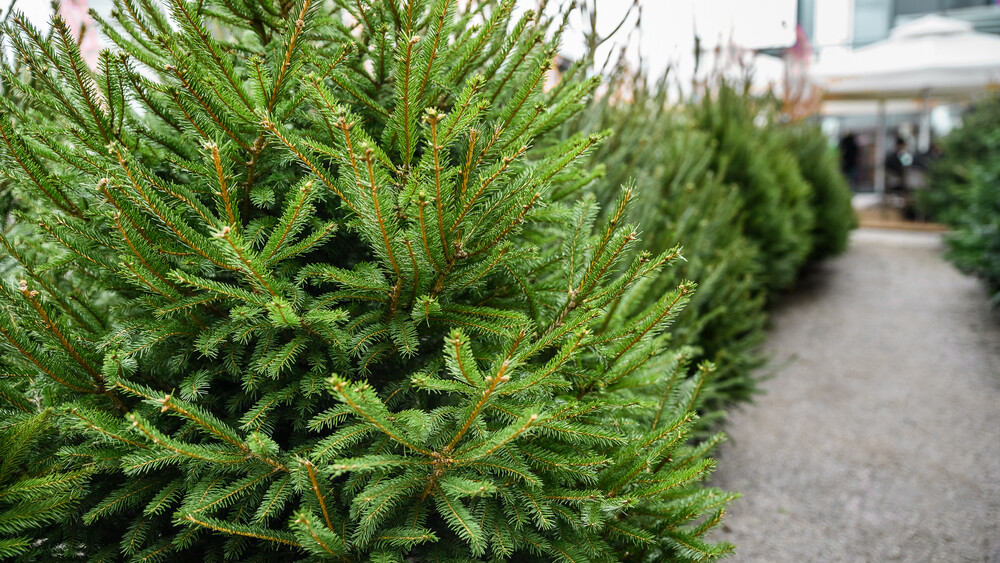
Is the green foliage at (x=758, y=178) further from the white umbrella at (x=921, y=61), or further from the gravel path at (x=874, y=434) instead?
the white umbrella at (x=921, y=61)

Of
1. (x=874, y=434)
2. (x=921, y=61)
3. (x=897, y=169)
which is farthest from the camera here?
(x=897, y=169)

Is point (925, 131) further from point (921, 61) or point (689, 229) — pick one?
point (689, 229)

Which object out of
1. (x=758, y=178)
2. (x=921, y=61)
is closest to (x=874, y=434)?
(x=758, y=178)

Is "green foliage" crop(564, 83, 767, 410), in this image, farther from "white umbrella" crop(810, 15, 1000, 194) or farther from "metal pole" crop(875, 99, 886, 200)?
"metal pole" crop(875, 99, 886, 200)

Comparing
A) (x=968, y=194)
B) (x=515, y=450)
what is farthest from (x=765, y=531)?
(x=968, y=194)

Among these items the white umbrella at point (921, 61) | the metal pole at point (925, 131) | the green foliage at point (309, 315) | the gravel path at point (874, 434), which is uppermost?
the white umbrella at point (921, 61)

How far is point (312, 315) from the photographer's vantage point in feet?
4.51

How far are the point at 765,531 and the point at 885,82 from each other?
13036mm

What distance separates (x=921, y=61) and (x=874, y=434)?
11.0 m

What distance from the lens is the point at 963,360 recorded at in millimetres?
6375

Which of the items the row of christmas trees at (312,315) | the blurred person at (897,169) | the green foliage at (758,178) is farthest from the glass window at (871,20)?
the row of christmas trees at (312,315)

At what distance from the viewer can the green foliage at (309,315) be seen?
1343mm

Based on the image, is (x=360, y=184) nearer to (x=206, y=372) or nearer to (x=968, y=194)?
(x=206, y=372)

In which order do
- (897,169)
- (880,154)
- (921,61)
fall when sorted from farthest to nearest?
(880,154)
(897,169)
(921,61)
